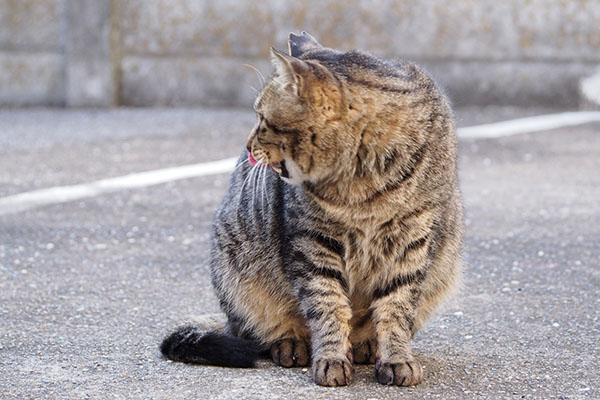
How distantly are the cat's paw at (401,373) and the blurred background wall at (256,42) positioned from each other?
6.62 meters

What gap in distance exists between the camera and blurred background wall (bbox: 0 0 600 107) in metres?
9.41

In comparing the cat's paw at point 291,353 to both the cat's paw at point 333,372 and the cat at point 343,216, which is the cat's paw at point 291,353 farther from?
the cat's paw at point 333,372

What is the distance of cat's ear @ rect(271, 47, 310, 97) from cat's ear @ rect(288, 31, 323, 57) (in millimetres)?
302

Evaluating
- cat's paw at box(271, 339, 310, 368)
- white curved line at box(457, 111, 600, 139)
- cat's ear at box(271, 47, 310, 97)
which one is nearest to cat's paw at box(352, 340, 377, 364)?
cat's paw at box(271, 339, 310, 368)

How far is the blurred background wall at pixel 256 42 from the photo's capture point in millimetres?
9406

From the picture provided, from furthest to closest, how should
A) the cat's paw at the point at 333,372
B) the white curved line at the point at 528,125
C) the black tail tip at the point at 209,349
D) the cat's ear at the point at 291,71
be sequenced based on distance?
the white curved line at the point at 528,125, the black tail tip at the point at 209,349, the cat's paw at the point at 333,372, the cat's ear at the point at 291,71

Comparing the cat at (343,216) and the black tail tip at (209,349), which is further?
the black tail tip at (209,349)

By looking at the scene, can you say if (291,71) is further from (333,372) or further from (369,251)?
(333,372)

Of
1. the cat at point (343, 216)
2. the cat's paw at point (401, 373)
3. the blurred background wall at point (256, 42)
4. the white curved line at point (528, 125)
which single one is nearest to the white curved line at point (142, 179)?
the white curved line at point (528, 125)

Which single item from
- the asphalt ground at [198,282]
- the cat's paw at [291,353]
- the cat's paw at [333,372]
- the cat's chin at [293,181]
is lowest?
the asphalt ground at [198,282]

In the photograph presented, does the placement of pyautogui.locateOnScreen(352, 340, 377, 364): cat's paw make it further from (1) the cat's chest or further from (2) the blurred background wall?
(2) the blurred background wall

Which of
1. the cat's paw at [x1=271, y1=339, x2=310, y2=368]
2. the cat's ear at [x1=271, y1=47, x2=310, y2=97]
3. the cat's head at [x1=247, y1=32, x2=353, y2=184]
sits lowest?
the cat's paw at [x1=271, y1=339, x2=310, y2=368]

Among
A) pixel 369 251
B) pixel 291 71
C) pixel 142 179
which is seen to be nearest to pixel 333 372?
pixel 369 251

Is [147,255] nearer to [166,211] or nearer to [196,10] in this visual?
[166,211]
